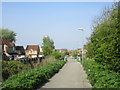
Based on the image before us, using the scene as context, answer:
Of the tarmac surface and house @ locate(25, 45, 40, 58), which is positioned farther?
house @ locate(25, 45, 40, 58)

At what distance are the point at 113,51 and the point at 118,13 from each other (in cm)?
171

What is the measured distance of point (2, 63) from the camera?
10875 mm

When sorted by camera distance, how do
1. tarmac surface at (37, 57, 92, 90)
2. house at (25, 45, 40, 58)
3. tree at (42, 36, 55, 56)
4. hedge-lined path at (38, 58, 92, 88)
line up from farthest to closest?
house at (25, 45, 40, 58) < tree at (42, 36, 55, 56) < tarmac surface at (37, 57, 92, 90) < hedge-lined path at (38, 58, 92, 88)

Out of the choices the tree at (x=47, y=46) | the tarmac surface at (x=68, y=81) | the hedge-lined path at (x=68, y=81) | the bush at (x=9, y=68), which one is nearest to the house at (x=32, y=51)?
the tree at (x=47, y=46)

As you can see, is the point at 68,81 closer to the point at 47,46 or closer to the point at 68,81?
the point at 68,81

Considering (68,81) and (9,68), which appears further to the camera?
(68,81)

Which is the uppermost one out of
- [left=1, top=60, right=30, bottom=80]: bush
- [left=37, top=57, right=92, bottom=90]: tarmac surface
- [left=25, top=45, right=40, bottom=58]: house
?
[left=25, top=45, right=40, bottom=58]: house

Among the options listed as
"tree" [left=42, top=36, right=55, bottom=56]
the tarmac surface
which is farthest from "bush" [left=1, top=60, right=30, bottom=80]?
"tree" [left=42, top=36, right=55, bottom=56]

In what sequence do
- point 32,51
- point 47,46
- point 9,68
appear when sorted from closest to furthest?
point 9,68
point 47,46
point 32,51

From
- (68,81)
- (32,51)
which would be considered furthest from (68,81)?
(32,51)

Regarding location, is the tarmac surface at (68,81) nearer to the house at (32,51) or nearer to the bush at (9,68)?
the bush at (9,68)

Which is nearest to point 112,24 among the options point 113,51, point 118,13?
point 118,13

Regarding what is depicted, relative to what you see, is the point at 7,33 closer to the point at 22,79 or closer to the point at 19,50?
the point at 19,50

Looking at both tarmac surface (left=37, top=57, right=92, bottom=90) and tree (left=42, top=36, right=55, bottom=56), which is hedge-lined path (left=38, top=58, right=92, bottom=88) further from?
tree (left=42, top=36, right=55, bottom=56)
